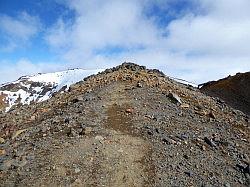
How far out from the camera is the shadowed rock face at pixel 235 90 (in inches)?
1547

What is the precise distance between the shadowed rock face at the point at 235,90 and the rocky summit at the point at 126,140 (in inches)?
539

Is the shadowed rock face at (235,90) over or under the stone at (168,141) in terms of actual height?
over

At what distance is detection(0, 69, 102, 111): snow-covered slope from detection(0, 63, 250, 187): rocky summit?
119m

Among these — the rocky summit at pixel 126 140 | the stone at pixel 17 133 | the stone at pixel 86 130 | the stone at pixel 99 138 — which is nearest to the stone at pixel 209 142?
the rocky summit at pixel 126 140

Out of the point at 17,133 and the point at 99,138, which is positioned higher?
the point at 17,133

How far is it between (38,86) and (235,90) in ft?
437

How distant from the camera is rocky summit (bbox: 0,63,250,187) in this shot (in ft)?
54.4

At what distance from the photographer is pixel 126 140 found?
1878 cm

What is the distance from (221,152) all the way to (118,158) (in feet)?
17.7

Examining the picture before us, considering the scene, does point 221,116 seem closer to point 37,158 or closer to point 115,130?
point 115,130

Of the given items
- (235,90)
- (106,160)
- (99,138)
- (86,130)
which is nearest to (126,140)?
(99,138)

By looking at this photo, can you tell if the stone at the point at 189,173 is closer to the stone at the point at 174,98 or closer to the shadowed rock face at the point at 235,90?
the stone at the point at 174,98

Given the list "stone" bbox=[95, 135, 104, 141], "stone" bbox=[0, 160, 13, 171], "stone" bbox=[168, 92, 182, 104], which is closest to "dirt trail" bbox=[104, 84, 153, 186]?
"stone" bbox=[95, 135, 104, 141]

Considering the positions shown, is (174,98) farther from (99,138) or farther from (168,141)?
(99,138)
